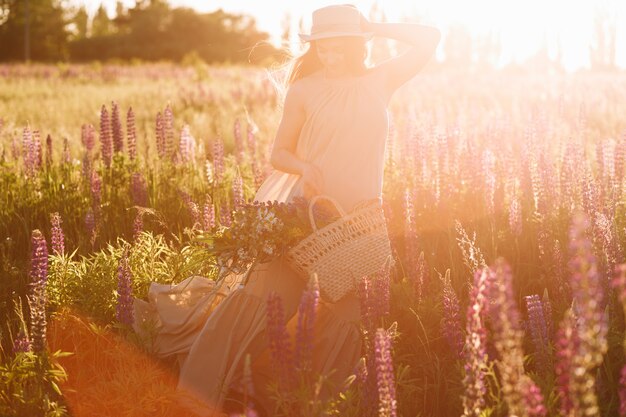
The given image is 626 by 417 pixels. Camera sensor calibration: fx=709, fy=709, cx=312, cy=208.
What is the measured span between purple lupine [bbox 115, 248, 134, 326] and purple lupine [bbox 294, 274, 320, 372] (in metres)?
1.39

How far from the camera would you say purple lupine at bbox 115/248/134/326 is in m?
3.75

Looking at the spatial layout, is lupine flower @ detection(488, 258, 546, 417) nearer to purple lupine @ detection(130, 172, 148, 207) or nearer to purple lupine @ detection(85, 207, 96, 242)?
purple lupine @ detection(85, 207, 96, 242)

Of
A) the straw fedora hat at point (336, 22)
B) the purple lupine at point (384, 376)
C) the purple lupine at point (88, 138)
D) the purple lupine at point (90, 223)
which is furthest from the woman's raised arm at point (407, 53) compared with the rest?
the purple lupine at point (88, 138)

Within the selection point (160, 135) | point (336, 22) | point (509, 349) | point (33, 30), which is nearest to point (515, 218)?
point (336, 22)

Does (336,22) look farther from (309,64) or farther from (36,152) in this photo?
(36,152)

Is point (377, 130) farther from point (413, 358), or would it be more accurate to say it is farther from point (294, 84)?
point (413, 358)

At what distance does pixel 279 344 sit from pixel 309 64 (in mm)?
1966

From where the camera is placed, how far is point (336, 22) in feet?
12.3

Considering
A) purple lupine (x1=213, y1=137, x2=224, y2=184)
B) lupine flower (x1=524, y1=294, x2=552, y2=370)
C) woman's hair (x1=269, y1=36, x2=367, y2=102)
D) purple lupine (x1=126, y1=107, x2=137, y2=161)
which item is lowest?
lupine flower (x1=524, y1=294, x2=552, y2=370)

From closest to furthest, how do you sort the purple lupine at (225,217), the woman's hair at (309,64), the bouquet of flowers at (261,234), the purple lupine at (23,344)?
the purple lupine at (23,344)
the bouquet of flowers at (261,234)
the woman's hair at (309,64)
the purple lupine at (225,217)

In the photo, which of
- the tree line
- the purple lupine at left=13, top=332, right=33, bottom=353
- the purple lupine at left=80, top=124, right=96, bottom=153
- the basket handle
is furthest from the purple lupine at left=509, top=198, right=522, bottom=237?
the tree line

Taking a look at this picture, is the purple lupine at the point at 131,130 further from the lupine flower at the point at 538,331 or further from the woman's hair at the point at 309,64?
the lupine flower at the point at 538,331

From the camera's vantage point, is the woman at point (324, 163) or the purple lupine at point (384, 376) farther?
the woman at point (324, 163)

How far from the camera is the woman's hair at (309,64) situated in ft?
12.7
